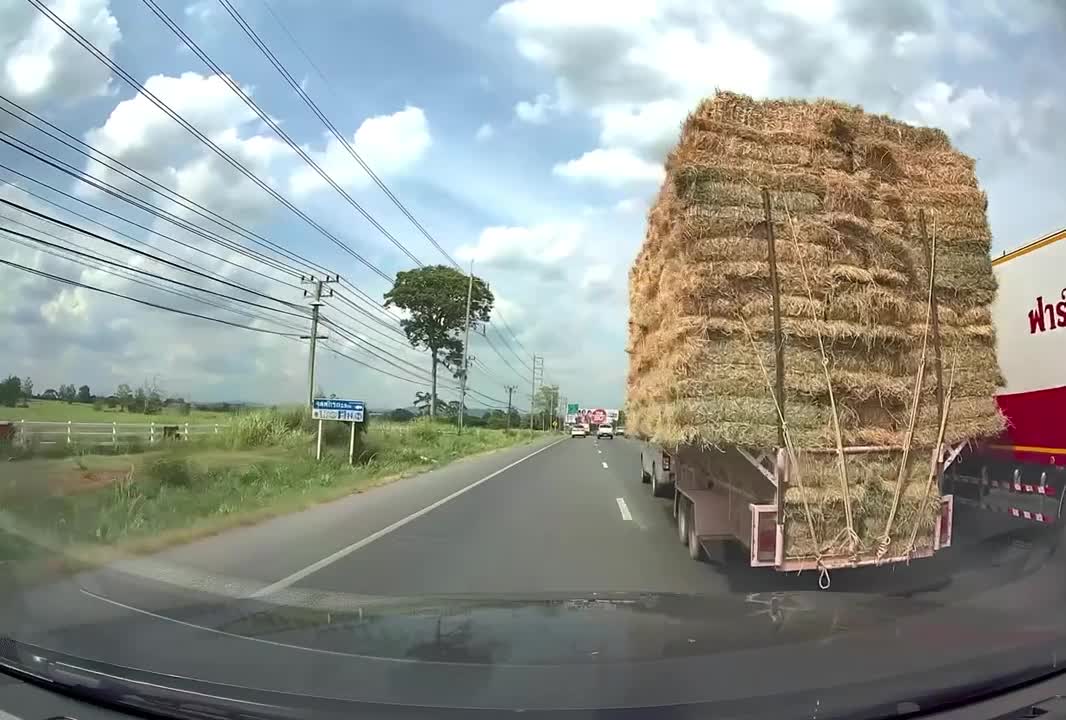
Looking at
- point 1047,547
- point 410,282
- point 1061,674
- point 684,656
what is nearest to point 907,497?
point 1047,547

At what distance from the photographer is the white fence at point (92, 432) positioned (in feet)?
56.2

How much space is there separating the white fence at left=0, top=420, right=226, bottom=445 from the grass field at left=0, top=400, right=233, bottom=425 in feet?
1.05

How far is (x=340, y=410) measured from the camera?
23.7 metres

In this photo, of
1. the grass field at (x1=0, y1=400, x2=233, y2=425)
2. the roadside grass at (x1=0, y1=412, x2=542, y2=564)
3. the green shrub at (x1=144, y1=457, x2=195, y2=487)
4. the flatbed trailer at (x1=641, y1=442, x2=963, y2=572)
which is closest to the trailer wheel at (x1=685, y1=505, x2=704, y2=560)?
the flatbed trailer at (x1=641, y1=442, x2=963, y2=572)

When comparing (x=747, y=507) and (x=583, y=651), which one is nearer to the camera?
(x=583, y=651)

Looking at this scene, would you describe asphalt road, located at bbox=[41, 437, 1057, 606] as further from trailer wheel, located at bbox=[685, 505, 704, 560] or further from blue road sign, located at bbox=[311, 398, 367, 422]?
blue road sign, located at bbox=[311, 398, 367, 422]

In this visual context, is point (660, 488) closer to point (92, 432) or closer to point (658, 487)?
point (658, 487)

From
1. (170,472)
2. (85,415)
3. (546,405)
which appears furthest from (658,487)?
(546,405)

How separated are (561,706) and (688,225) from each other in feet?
14.8

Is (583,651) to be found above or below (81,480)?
above

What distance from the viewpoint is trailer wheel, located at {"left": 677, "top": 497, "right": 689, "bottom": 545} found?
895cm

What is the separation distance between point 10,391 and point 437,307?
57.7 meters

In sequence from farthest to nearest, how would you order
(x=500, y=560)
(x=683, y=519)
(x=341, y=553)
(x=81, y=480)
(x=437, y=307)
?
(x=437, y=307)
(x=81, y=480)
(x=683, y=519)
(x=341, y=553)
(x=500, y=560)

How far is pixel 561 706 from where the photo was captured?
2.70m
